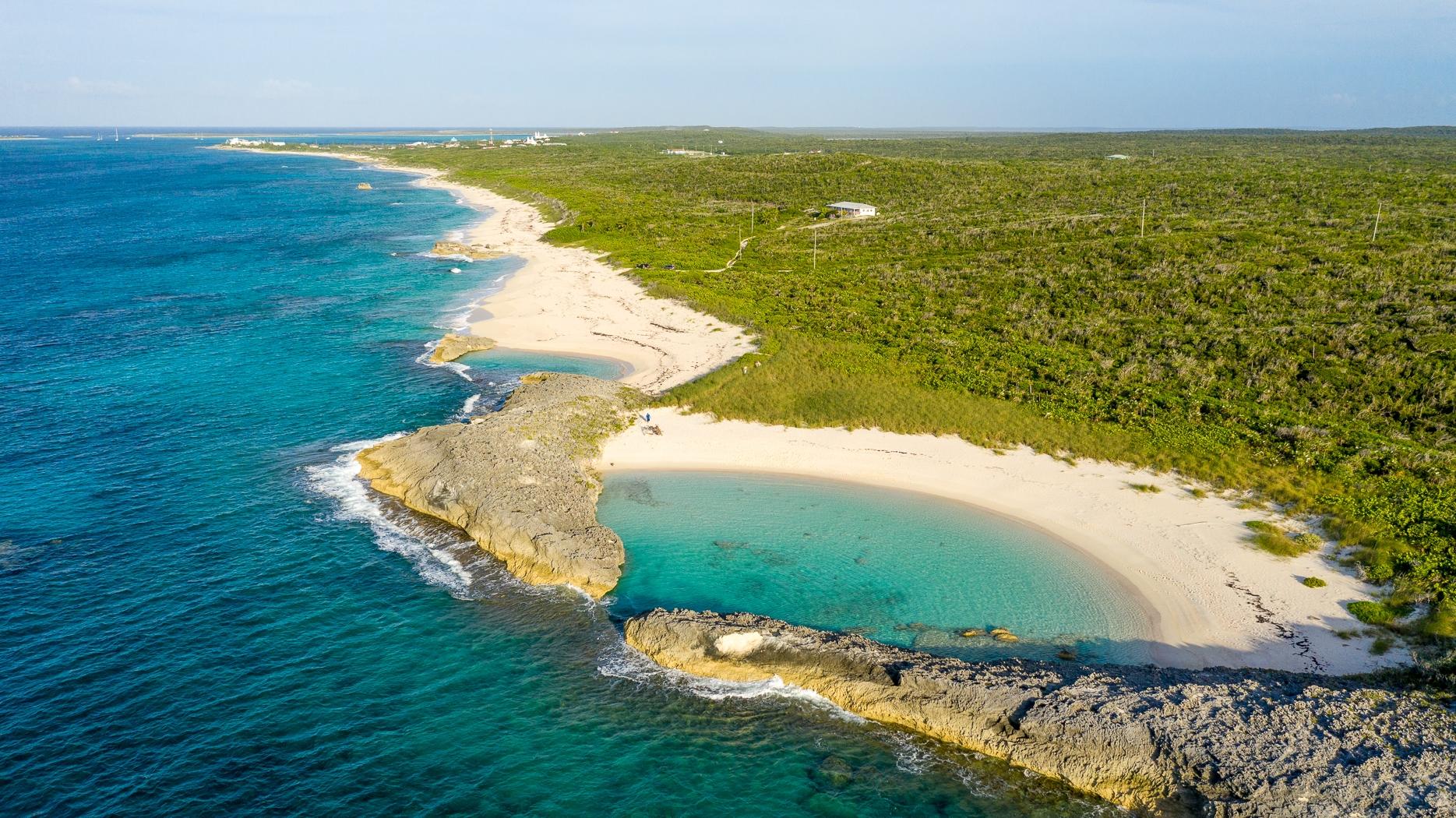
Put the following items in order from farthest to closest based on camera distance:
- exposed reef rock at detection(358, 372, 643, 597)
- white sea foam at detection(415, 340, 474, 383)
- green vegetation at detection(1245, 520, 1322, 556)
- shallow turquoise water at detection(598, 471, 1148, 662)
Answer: white sea foam at detection(415, 340, 474, 383), green vegetation at detection(1245, 520, 1322, 556), exposed reef rock at detection(358, 372, 643, 597), shallow turquoise water at detection(598, 471, 1148, 662)

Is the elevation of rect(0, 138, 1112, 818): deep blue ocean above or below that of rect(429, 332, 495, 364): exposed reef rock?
below

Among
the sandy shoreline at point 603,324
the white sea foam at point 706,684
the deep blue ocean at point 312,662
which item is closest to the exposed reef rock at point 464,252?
the sandy shoreline at point 603,324

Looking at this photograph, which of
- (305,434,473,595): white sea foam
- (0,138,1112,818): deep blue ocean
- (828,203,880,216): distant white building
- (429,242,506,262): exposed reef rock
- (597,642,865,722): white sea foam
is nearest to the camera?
(0,138,1112,818): deep blue ocean

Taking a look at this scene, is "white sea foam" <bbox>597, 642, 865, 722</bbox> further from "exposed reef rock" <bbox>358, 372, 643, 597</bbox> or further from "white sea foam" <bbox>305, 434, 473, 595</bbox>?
"white sea foam" <bbox>305, 434, 473, 595</bbox>

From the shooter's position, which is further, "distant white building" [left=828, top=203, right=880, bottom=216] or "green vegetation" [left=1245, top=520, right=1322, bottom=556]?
"distant white building" [left=828, top=203, right=880, bottom=216]

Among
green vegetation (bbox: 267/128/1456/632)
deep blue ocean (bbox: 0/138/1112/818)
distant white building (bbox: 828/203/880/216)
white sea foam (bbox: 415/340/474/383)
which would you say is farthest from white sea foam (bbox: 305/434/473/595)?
distant white building (bbox: 828/203/880/216)

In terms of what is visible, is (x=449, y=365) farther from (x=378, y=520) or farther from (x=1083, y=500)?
(x=1083, y=500)

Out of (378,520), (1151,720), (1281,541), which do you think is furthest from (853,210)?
(1151,720)
